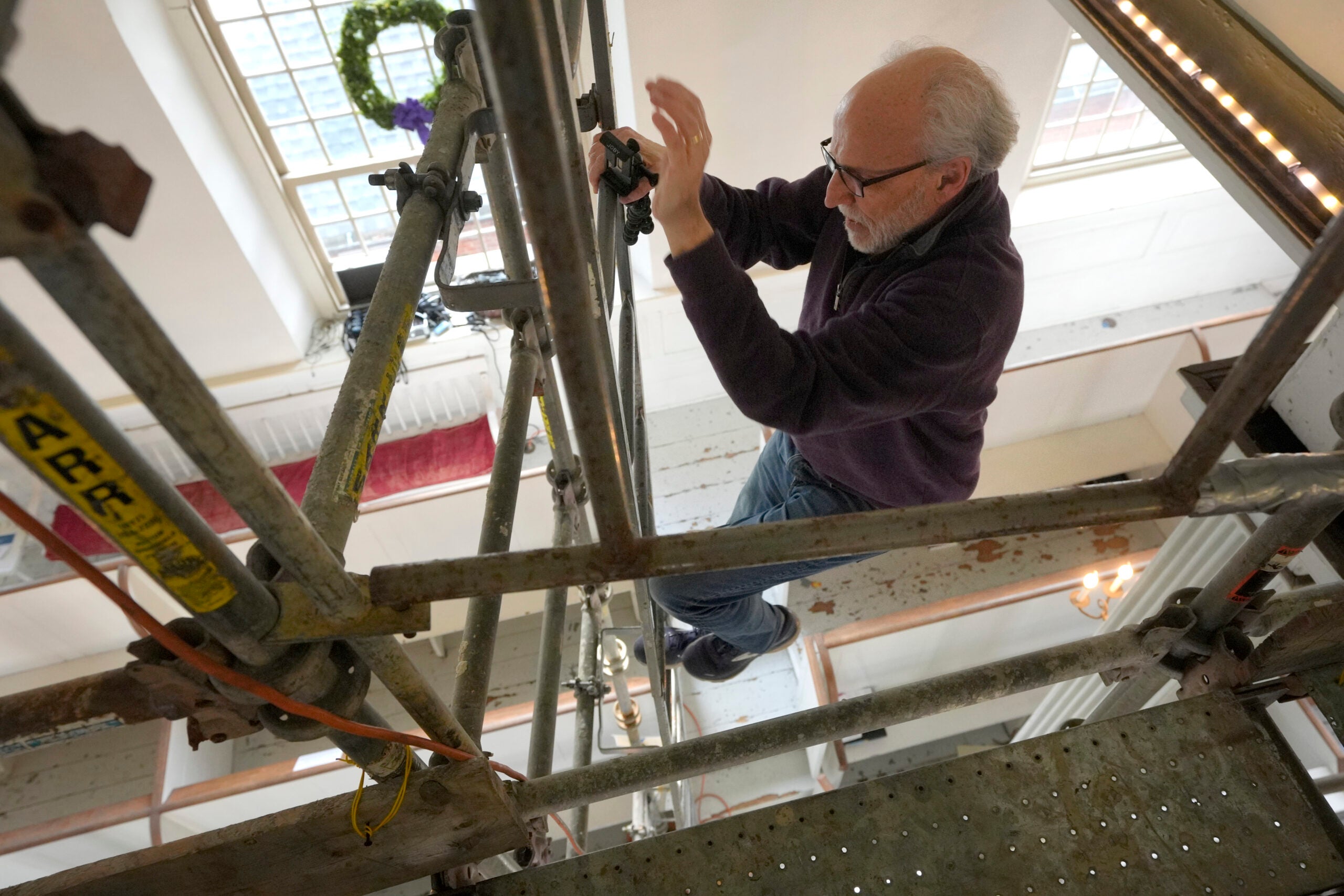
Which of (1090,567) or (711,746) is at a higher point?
(1090,567)

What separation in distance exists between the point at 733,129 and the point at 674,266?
2401 millimetres

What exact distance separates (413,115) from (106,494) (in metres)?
3.39

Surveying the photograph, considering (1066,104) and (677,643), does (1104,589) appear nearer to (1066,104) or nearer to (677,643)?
(677,643)

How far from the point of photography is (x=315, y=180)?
3697 millimetres

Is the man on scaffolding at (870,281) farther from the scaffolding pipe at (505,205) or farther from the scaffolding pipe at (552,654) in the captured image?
the scaffolding pipe at (552,654)

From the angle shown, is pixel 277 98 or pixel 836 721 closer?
pixel 836 721

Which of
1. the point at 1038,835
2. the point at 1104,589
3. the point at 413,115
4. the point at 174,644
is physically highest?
the point at 413,115

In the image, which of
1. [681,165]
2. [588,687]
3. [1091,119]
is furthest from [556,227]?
[1091,119]

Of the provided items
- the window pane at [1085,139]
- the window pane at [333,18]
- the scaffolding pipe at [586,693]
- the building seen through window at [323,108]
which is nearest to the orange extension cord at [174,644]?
the scaffolding pipe at [586,693]

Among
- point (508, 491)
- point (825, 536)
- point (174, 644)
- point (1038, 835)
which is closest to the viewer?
point (174, 644)

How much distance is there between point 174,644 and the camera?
67 cm

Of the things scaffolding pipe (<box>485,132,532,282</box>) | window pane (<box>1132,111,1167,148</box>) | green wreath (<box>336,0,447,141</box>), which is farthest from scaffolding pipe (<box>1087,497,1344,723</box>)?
window pane (<box>1132,111,1167,148</box>)

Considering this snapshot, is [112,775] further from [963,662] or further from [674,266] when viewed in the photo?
[963,662]

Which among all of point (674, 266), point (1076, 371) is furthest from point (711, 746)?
point (1076, 371)
